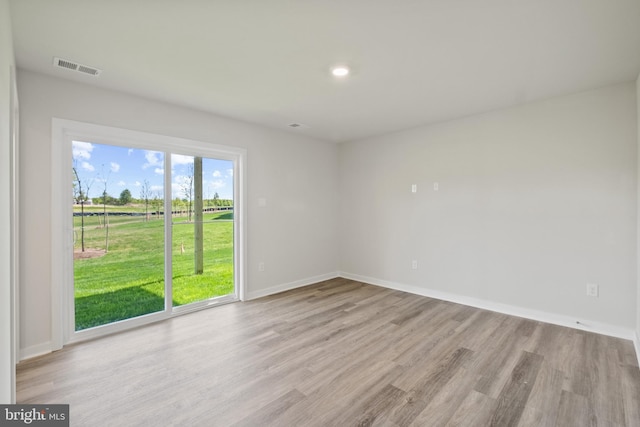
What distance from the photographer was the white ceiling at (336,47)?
1773mm

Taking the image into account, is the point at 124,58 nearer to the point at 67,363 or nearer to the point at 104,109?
the point at 104,109

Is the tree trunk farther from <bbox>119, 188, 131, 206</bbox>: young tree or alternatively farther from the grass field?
<bbox>119, 188, 131, 206</bbox>: young tree

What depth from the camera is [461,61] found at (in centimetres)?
239

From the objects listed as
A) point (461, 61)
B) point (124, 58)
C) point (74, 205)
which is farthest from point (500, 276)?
point (74, 205)

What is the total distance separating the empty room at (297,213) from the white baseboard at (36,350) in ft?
0.06

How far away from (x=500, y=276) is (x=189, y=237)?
3.89m

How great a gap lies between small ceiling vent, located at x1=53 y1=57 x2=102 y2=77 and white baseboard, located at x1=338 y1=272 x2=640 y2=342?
14.6 feet

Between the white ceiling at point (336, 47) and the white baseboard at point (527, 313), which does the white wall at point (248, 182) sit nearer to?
the white ceiling at point (336, 47)

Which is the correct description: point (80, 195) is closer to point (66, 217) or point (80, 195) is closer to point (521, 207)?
point (66, 217)

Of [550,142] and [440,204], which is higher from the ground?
[550,142]

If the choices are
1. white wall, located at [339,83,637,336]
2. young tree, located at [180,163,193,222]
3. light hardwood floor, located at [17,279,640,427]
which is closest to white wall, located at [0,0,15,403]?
light hardwood floor, located at [17,279,640,427]

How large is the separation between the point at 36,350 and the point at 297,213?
130 inches

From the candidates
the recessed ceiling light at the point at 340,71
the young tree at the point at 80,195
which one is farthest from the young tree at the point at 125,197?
the recessed ceiling light at the point at 340,71

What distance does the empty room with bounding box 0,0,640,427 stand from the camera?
1872 millimetres
